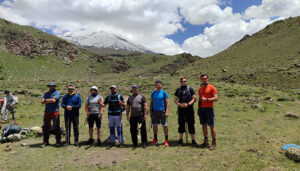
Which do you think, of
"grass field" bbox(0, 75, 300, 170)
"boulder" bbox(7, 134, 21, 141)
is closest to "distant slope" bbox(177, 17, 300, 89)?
"grass field" bbox(0, 75, 300, 170)

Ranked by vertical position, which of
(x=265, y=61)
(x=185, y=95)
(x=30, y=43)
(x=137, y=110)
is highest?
(x=30, y=43)

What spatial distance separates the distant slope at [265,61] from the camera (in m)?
26.5

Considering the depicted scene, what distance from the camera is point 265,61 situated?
33562 millimetres

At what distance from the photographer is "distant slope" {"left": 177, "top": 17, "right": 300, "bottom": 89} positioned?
26.5 meters

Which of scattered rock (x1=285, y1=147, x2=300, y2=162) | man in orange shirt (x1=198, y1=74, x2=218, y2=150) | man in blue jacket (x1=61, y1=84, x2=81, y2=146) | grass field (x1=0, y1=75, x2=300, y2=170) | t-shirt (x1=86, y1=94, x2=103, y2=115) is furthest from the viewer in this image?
t-shirt (x1=86, y1=94, x2=103, y2=115)

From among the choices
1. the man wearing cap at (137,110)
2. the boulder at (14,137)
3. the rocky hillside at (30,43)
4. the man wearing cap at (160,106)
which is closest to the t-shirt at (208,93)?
the man wearing cap at (160,106)

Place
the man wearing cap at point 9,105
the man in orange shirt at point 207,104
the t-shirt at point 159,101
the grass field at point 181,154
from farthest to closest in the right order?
the man wearing cap at point 9,105 → the t-shirt at point 159,101 → the man in orange shirt at point 207,104 → the grass field at point 181,154

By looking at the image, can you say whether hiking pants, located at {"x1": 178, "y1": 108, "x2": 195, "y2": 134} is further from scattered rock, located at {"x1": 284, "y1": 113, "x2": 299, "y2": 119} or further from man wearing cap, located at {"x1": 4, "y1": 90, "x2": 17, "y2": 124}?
man wearing cap, located at {"x1": 4, "y1": 90, "x2": 17, "y2": 124}

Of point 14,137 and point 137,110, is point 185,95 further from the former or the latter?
point 14,137

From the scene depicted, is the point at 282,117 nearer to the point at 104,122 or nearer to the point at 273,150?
the point at 273,150

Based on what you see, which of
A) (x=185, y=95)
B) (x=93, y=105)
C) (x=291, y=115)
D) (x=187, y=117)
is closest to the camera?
(x=185, y=95)

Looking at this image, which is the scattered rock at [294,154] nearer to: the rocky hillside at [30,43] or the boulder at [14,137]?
the boulder at [14,137]

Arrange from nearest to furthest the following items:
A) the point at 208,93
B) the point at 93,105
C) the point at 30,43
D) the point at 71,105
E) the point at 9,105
Result: 1. the point at 208,93
2. the point at 71,105
3. the point at 93,105
4. the point at 9,105
5. the point at 30,43

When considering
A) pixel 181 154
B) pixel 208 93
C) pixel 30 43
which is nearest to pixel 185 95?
pixel 208 93
